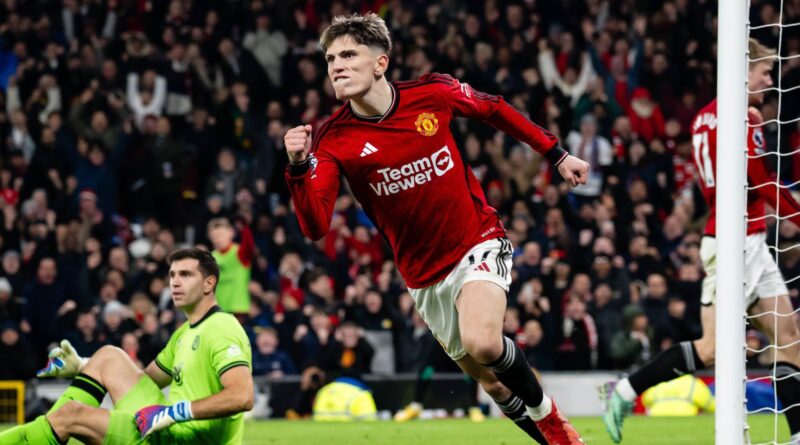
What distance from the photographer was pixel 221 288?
1388 cm

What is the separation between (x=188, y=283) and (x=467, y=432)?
5.09m

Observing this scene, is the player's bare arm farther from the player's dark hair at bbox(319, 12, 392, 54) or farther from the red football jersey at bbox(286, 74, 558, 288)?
the player's dark hair at bbox(319, 12, 392, 54)

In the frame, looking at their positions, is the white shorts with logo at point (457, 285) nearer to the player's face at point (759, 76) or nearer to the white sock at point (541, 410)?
the white sock at point (541, 410)

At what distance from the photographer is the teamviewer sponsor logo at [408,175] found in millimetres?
6789

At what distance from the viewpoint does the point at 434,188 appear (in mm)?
6844

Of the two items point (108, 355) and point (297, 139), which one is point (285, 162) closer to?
point (108, 355)

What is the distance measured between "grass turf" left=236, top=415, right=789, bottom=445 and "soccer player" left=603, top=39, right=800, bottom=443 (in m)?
1.23

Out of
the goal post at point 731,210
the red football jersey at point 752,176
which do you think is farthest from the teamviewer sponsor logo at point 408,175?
the red football jersey at point 752,176

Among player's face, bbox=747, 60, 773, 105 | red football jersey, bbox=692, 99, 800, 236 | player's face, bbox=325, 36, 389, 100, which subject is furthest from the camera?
player's face, bbox=747, 60, 773, 105

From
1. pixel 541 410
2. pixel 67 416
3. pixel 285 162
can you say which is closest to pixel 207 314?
pixel 67 416

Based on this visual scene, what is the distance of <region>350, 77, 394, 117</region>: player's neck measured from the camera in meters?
6.82

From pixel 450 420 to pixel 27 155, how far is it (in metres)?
7.01

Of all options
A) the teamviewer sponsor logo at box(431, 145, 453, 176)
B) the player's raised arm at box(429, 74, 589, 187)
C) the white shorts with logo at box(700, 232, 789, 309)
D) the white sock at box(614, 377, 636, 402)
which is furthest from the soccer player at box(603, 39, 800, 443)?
the teamviewer sponsor logo at box(431, 145, 453, 176)

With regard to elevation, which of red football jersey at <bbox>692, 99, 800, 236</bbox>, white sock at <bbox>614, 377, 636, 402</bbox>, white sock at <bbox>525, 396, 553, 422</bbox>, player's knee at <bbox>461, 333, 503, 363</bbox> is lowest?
white sock at <bbox>614, 377, 636, 402</bbox>
